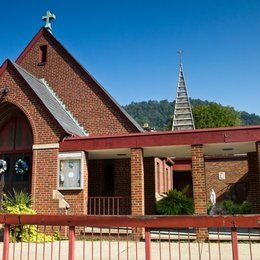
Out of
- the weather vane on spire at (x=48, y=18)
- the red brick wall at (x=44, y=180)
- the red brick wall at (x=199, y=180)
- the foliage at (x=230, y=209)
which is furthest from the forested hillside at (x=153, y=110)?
the red brick wall at (x=199, y=180)

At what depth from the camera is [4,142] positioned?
15.5 metres

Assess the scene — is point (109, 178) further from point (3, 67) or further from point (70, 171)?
point (3, 67)

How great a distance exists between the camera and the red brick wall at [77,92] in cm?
1684

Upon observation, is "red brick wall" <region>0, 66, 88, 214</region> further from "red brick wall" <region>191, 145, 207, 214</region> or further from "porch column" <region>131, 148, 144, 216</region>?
"red brick wall" <region>191, 145, 207, 214</region>

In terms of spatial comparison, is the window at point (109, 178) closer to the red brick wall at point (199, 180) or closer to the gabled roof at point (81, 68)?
the gabled roof at point (81, 68)

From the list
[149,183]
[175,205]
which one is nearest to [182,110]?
[149,183]

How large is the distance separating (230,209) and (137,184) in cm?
980

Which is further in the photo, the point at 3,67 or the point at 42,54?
the point at 42,54

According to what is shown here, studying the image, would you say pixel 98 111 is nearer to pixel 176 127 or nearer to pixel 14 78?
pixel 14 78

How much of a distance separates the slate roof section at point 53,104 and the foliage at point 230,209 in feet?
30.1

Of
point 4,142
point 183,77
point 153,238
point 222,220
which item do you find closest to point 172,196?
point 153,238

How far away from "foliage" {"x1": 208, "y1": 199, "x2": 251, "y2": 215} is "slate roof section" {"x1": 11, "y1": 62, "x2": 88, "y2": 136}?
916 centimetres

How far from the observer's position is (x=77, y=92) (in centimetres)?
1775

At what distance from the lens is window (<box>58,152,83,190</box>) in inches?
508
